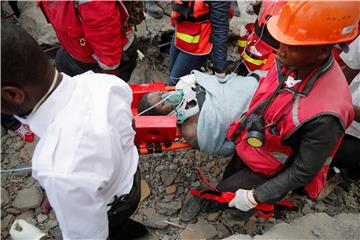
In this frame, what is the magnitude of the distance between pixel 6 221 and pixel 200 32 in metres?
2.31

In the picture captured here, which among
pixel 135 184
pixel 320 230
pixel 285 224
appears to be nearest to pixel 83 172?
pixel 135 184

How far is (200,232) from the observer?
101 inches

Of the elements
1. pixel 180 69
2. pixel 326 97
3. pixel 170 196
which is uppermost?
pixel 326 97

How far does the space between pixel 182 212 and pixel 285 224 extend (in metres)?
0.83

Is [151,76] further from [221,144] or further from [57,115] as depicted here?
[57,115]

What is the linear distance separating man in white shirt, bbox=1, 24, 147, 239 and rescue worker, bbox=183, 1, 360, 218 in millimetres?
930

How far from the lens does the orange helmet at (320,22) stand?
59.0 inches

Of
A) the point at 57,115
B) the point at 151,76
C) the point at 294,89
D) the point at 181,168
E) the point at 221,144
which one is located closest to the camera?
the point at 57,115

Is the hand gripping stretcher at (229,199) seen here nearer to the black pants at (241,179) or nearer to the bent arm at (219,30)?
the black pants at (241,179)

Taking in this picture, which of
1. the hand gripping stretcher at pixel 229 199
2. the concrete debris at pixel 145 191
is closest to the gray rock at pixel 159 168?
the concrete debris at pixel 145 191

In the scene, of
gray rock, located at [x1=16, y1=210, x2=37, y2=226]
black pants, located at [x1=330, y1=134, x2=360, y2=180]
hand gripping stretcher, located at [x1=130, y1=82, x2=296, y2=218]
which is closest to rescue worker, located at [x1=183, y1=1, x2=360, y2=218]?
hand gripping stretcher, located at [x1=130, y1=82, x2=296, y2=218]

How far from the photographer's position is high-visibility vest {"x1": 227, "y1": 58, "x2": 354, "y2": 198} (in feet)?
5.37

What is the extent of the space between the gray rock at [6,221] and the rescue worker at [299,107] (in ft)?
5.89

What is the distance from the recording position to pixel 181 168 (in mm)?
3053
